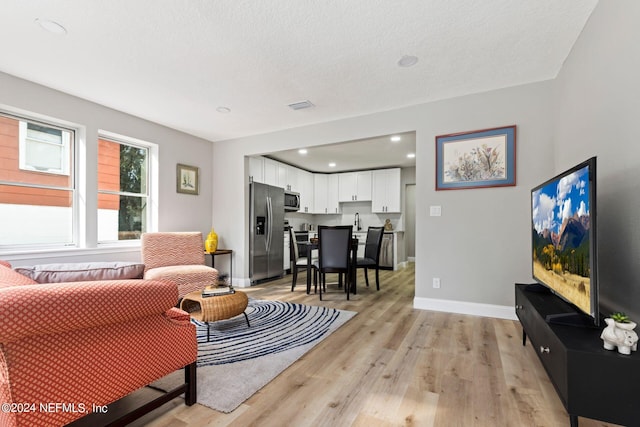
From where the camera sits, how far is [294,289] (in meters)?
4.54

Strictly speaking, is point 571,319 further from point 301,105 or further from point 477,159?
point 301,105

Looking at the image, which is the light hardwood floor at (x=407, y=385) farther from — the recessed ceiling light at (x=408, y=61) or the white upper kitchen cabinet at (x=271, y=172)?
the white upper kitchen cabinet at (x=271, y=172)

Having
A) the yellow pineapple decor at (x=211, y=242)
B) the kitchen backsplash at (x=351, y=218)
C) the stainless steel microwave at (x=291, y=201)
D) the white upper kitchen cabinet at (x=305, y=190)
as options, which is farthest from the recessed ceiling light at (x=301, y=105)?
the kitchen backsplash at (x=351, y=218)

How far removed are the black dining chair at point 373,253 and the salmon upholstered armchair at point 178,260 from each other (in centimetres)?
212

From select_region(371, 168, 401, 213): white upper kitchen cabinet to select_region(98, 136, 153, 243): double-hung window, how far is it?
4667mm

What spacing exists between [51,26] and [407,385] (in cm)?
350

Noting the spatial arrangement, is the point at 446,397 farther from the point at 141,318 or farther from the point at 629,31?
the point at 629,31

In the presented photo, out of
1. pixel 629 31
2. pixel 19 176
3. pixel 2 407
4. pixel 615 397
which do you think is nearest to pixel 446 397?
pixel 615 397

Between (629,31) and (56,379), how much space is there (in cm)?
304

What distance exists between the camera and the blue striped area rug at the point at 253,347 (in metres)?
1.82

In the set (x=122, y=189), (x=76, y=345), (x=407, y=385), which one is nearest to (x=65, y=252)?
(x=122, y=189)

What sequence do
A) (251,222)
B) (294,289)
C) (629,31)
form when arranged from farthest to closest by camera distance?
1. (251,222)
2. (294,289)
3. (629,31)

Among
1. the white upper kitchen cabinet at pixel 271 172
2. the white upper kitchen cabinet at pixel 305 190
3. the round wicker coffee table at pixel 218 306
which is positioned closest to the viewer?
the round wicker coffee table at pixel 218 306

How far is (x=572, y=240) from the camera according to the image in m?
1.58
